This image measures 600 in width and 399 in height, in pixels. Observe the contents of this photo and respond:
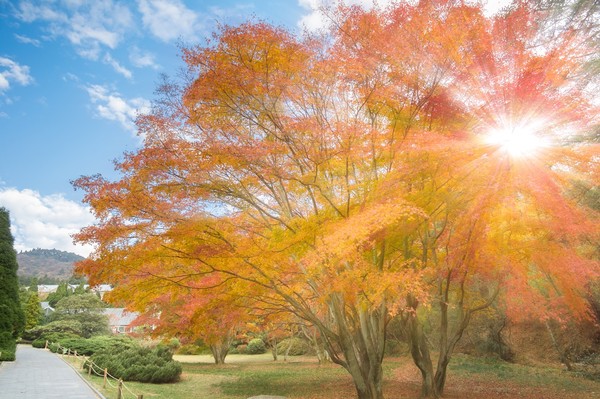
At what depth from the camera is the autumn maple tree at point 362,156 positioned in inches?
355

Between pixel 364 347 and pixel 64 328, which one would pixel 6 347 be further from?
pixel 364 347

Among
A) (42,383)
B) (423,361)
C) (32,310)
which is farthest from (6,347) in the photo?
(32,310)

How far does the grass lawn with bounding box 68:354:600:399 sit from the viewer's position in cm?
1395

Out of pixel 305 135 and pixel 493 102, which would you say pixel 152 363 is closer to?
pixel 305 135

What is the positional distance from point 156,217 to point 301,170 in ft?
13.7

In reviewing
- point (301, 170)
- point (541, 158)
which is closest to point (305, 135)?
point (301, 170)

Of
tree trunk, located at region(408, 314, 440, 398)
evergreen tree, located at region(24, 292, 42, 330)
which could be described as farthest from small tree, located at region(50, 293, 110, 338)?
tree trunk, located at region(408, 314, 440, 398)

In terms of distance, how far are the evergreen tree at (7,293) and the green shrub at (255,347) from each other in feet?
66.3

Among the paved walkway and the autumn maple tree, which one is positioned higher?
the autumn maple tree

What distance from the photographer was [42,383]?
52.7 ft

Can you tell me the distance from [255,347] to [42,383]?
25.0m

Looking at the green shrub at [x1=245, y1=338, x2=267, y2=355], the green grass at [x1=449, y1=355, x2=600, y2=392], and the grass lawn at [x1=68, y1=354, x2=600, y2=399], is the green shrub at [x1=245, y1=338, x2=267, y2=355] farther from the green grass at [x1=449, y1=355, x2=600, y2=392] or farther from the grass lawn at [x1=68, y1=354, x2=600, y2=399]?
the green grass at [x1=449, y1=355, x2=600, y2=392]

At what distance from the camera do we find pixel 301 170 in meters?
10.9

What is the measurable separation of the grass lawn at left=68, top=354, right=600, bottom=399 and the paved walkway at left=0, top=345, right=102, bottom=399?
88 centimetres
